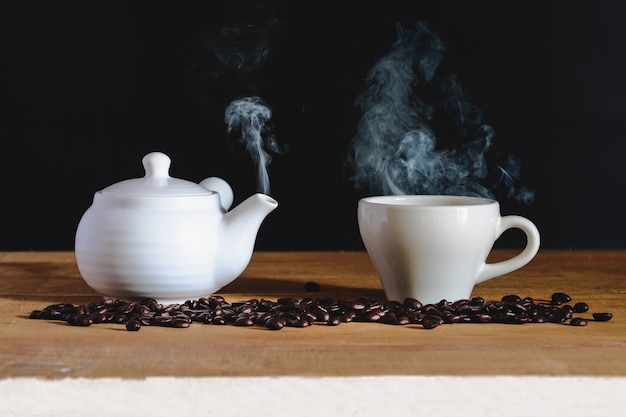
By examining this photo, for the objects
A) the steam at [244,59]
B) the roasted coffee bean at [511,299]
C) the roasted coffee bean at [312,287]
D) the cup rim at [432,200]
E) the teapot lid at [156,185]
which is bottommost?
the roasted coffee bean at [312,287]

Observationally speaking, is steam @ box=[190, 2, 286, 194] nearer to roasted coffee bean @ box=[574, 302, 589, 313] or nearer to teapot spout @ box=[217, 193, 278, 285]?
teapot spout @ box=[217, 193, 278, 285]

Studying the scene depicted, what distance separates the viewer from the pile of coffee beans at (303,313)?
114 centimetres

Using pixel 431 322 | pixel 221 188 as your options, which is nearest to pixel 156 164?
pixel 221 188

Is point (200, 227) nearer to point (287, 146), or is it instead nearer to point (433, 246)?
point (433, 246)

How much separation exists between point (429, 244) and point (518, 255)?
0.58ft

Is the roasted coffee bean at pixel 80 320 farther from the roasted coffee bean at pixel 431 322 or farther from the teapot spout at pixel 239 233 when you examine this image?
the roasted coffee bean at pixel 431 322

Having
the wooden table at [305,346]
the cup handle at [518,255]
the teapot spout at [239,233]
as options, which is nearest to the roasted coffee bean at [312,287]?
the wooden table at [305,346]

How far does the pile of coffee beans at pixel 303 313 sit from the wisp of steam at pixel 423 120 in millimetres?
610

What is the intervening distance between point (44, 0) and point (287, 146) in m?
0.67

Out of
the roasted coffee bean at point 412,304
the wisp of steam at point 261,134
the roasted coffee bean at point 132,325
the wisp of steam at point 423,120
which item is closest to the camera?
the roasted coffee bean at point 132,325

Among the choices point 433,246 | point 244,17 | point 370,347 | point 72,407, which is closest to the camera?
point 72,407

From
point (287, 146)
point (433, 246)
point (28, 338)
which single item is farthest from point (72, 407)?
point (287, 146)

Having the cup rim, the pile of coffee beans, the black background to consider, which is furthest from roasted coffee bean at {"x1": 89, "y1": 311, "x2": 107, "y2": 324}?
the black background

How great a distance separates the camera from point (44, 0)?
6.75ft
